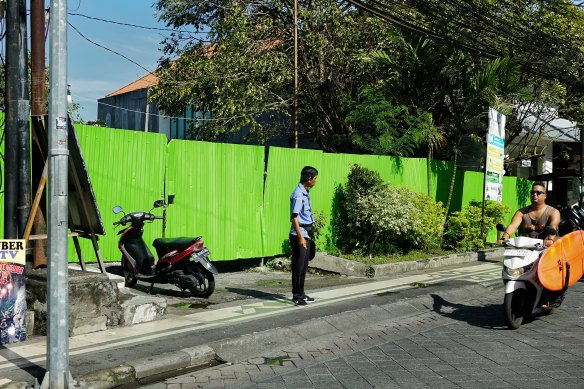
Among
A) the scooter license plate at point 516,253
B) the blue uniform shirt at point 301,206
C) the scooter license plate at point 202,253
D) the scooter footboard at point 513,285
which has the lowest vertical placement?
the scooter footboard at point 513,285

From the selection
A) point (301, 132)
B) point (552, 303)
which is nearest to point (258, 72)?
point (301, 132)

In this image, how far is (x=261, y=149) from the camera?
36.3 feet

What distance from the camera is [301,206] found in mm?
7797

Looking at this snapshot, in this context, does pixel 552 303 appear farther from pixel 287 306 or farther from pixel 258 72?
pixel 258 72

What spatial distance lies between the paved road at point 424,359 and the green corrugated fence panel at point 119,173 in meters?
3.18

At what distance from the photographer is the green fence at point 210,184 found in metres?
8.93

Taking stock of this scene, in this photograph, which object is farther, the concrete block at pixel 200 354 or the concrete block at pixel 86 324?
the concrete block at pixel 86 324

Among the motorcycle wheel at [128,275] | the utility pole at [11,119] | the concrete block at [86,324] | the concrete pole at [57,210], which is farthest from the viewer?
the motorcycle wheel at [128,275]

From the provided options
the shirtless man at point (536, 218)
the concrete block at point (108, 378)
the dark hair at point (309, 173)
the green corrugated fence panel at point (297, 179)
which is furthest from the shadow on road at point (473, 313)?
the concrete block at point (108, 378)

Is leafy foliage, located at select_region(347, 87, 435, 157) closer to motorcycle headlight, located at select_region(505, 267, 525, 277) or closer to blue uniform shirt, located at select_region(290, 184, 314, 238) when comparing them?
blue uniform shirt, located at select_region(290, 184, 314, 238)

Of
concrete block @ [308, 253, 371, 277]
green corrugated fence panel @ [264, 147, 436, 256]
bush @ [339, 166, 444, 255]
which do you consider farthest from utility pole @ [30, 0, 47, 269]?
bush @ [339, 166, 444, 255]

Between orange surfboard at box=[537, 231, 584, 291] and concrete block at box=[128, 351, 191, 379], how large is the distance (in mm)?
3982

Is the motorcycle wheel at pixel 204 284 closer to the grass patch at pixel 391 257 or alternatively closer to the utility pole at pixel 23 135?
the utility pole at pixel 23 135

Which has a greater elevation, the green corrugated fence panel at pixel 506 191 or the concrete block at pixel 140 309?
the green corrugated fence panel at pixel 506 191
